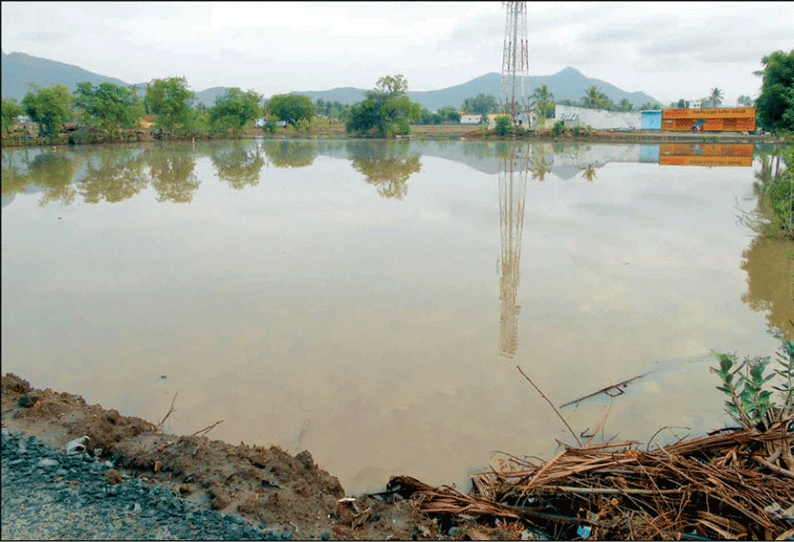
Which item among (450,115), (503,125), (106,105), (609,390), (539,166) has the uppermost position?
(450,115)

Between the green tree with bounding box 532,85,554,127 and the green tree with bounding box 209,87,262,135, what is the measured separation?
27.3 meters

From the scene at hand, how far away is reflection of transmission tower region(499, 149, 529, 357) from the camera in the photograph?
6375 millimetres

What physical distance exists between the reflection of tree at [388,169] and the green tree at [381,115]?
71.1 feet

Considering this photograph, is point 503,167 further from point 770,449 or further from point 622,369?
point 770,449

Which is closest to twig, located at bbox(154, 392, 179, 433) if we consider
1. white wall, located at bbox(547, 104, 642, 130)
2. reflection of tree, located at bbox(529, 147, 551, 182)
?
reflection of tree, located at bbox(529, 147, 551, 182)

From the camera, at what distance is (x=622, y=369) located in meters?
5.54

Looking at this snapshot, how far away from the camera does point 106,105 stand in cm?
3691

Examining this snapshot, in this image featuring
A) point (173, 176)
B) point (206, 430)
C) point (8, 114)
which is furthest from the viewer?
point (173, 176)

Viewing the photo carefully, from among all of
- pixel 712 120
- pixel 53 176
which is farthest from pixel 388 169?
pixel 712 120

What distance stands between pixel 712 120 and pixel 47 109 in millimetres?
51060

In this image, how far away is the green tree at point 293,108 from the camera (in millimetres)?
56188

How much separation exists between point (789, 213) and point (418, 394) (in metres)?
9.61

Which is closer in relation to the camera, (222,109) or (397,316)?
(397,316)

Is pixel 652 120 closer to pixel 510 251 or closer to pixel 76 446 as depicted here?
pixel 510 251
